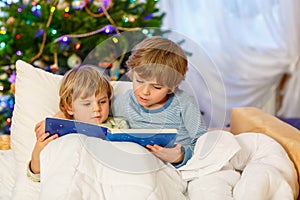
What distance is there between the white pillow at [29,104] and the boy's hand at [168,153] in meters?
0.43

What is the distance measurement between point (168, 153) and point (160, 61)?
0.26m

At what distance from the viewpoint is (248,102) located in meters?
3.02

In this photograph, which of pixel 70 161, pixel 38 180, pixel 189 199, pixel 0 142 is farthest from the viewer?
pixel 0 142

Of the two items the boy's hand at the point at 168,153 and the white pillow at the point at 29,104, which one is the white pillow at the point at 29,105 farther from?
the boy's hand at the point at 168,153

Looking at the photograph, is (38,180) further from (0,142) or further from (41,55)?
(41,55)

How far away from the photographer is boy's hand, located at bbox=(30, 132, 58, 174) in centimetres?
144

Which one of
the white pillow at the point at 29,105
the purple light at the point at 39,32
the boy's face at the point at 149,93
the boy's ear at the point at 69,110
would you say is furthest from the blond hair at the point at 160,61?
the purple light at the point at 39,32

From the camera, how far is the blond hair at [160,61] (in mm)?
1312

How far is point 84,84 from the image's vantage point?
139cm

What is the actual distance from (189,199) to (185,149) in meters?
0.14

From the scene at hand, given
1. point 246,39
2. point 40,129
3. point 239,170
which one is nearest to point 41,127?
point 40,129

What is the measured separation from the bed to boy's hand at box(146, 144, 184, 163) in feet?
0.07

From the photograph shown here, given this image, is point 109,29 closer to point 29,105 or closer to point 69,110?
point 29,105

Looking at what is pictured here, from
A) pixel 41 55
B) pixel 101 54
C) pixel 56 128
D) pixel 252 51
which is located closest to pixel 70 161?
pixel 56 128
